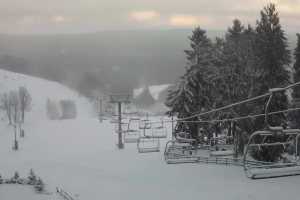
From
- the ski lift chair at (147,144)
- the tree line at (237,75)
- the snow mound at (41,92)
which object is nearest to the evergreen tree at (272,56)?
the tree line at (237,75)

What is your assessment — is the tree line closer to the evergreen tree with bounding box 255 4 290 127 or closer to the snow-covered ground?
the evergreen tree with bounding box 255 4 290 127

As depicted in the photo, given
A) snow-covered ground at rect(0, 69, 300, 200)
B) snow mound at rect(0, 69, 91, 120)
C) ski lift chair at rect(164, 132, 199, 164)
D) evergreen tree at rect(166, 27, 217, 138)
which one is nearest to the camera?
snow-covered ground at rect(0, 69, 300, 200)

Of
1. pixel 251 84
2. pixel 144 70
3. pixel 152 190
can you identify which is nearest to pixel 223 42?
pixel 251 84

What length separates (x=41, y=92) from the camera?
4195 inches

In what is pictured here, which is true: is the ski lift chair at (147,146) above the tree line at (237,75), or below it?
below

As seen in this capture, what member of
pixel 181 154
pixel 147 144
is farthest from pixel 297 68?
pixel 147 144

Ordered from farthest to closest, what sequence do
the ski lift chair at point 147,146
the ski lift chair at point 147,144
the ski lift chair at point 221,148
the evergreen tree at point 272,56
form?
the ski lift chair at point 147,146 → the ski lift chair at point 147,144 → the evergreen tree at point 272,56 → the ski lift chair at point 221,148

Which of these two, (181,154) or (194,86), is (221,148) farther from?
(194,86)

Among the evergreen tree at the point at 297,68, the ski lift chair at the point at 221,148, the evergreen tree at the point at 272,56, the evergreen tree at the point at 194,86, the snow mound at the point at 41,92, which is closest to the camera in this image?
the ski lift chair at the point at 221,148

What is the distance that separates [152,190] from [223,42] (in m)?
20.7

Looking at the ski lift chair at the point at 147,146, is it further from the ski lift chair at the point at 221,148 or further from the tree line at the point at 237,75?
the ski lift chair at the point at 221,148

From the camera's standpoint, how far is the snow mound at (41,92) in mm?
92438

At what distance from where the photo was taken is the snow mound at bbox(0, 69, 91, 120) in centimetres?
9244


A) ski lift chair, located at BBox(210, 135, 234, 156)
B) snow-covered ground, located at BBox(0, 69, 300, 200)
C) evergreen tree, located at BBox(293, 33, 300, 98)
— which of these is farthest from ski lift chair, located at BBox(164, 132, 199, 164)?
evergreen tree, located at BBox(293, 33, 300, 98)
